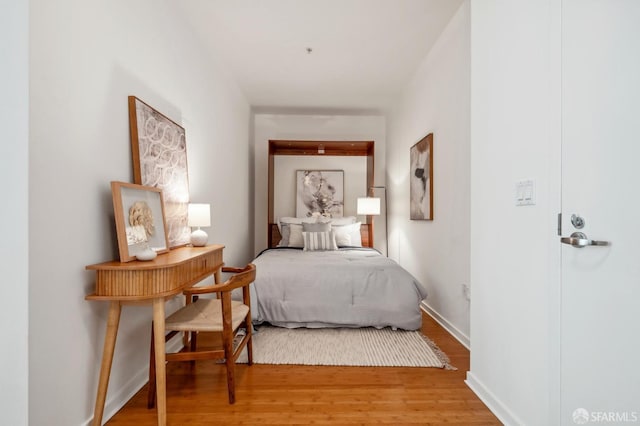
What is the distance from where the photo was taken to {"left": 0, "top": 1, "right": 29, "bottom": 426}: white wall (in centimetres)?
79

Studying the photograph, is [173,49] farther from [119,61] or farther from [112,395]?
[112,395]

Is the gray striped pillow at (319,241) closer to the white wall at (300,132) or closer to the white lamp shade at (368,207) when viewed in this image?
the white lamp shade at (368,207)

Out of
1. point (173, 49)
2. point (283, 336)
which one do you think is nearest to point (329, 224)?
point (283, 336)

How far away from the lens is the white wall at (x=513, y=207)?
1381 mm

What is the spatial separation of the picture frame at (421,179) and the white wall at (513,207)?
1.41 m

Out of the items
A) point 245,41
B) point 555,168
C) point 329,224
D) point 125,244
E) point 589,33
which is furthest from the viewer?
point 329,224

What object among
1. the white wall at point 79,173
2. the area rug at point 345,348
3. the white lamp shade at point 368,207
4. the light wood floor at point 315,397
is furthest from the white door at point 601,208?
the white lamp shade at point 368,207

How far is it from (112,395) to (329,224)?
3.22 meters

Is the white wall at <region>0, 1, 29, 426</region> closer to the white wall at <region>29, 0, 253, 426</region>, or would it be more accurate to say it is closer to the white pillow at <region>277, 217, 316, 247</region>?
the white wall at <region>29, 0, 253, 426</region>

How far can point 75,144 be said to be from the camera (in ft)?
4.81

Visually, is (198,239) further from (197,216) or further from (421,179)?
(421,179)

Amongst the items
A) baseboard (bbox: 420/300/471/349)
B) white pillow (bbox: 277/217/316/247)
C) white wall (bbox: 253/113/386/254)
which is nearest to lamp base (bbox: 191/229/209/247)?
baseboard (bbox: 420/300/471/349)

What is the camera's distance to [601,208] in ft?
3.72

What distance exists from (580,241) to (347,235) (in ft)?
11.8
